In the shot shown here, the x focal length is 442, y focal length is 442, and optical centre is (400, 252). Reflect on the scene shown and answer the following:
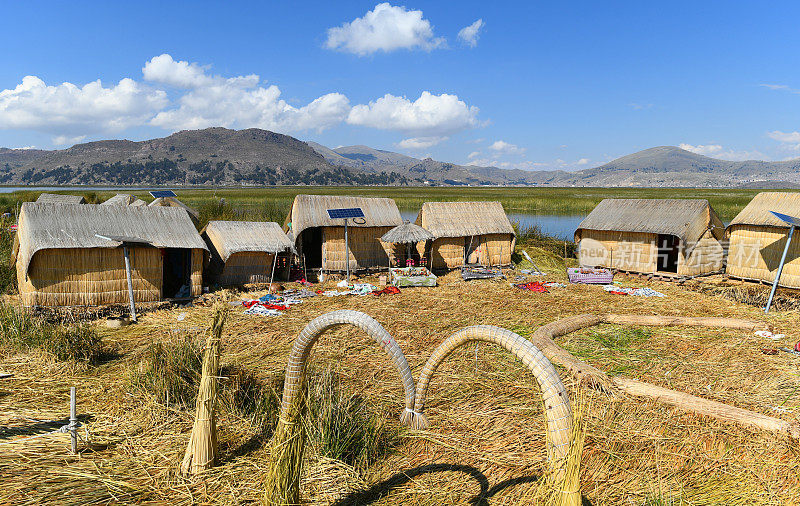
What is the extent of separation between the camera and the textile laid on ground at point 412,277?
1459cm

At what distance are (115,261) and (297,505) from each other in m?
9.94

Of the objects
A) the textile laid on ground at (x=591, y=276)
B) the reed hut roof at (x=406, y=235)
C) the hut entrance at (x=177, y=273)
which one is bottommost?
the textile laid on ground at (x=591, y=276)

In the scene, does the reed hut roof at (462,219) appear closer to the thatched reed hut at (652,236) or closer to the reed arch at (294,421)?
the thatched reed hut at (652,236)

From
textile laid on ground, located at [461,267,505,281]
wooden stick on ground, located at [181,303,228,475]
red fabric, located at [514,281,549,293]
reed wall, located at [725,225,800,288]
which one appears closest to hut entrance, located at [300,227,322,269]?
textile laid on ground, located at [461,267,505,281]

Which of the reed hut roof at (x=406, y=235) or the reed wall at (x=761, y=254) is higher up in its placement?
the reed hut roof at (x=406, y=235)

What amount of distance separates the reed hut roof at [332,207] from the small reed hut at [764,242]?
38.2 feet

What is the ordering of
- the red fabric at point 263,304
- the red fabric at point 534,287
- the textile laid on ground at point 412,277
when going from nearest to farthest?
the red fabric at point 263,304 → the red fabric at point 534,287 → the textile laid on ground at point 412,277

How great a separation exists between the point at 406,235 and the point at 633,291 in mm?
7468

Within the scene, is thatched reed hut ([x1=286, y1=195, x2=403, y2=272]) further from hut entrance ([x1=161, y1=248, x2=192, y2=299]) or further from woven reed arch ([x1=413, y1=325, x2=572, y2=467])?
woven reed arch ([x1=413, y1=325, x2=572, y2=467])

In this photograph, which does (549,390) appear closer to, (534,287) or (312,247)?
(534,287)

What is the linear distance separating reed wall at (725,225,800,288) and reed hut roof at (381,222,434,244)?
1041 cm

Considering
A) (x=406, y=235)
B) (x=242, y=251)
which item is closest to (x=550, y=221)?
(x=406, y=235)

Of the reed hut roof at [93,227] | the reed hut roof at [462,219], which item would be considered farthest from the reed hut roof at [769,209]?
the reed hut roof at [93,227]

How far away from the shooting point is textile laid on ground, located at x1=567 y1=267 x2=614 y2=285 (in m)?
15.3
